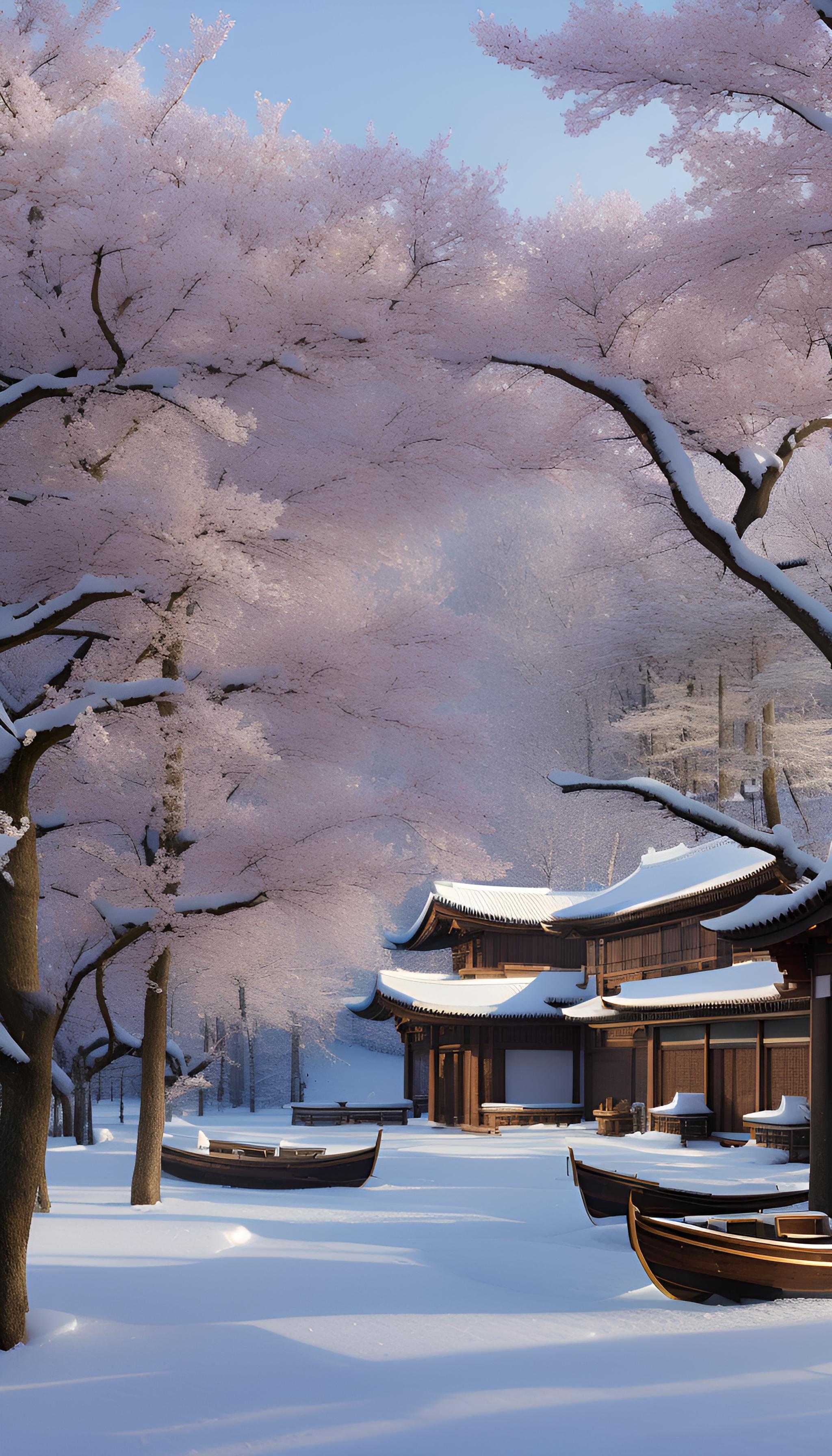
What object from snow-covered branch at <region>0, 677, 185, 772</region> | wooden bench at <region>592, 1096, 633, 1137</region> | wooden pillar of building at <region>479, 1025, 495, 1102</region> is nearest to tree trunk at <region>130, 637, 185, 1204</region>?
snow-covered branch at <region>0, 677, 185, 772</region>

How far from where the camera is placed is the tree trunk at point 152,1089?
43.3 ft

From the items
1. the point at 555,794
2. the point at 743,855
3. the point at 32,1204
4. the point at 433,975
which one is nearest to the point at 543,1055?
the point at 433,975

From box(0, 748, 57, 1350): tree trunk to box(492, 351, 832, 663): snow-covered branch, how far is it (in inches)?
192

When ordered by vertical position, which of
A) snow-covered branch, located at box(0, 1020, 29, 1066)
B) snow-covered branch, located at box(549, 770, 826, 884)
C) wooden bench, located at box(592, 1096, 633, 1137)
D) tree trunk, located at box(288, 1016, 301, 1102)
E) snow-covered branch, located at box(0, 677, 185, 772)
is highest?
snow-covered branch, located at box(0, 677, 185, 772)

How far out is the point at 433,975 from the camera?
3647cm

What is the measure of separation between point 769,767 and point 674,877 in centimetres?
365

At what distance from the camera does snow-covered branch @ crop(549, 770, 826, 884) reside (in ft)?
30.5

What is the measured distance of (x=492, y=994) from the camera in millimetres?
31703

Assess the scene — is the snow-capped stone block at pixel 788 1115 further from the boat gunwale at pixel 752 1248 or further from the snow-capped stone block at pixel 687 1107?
the boat gunwale at pixel 752 1248

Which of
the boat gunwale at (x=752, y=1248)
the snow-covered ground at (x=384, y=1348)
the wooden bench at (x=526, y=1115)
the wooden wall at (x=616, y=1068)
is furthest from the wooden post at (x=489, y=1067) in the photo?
the boat gunwale at (x=752, y=1248)

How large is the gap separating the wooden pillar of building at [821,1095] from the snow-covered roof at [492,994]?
20717 millimetres

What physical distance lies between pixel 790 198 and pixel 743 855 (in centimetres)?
1866

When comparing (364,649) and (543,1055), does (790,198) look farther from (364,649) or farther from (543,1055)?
(543,1055)

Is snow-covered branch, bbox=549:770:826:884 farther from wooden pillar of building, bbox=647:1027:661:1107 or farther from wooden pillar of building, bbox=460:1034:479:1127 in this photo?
wooden pillar of building, bbox=460:1034:479:1127
